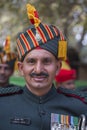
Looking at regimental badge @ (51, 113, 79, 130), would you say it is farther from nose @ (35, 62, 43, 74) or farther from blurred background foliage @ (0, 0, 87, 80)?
blurred background foliage @ (0, 0, 87, 80)

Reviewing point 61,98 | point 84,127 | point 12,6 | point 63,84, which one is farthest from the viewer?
point 63,84

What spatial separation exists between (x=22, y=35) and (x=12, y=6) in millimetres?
1946

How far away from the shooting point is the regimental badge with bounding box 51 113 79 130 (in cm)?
254

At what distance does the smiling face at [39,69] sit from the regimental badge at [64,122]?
192mm

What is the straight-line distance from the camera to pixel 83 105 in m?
2.64

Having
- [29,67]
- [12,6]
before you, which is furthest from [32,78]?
[12,6]

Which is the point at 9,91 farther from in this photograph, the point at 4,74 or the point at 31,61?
the point at 4,74

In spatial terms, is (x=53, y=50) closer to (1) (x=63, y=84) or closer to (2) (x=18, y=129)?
(2) (x=18, y=129)

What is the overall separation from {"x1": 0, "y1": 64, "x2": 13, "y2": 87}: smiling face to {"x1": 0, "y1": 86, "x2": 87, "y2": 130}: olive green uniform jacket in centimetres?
231

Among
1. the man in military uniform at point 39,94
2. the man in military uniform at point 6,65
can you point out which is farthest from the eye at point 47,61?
the man in military uniform at point 6,65

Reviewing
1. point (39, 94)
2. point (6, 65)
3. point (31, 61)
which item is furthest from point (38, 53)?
point (6, 65)

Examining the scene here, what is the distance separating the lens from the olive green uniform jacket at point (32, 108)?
2496 mm

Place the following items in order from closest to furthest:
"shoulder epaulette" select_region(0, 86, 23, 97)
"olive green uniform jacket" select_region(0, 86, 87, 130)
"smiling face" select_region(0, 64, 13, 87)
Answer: "olive green uniform jacket" select_region(0, 86, 87, 130) → "shoulder epaulette" select_region(0, 86, 23, 97) → "smiling face" select_region(0, 64, 13, 87)

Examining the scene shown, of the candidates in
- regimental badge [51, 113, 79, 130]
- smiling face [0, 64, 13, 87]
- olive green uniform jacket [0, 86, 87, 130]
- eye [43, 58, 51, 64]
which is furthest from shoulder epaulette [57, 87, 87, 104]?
smiling face [0, 64, 13, 87]
